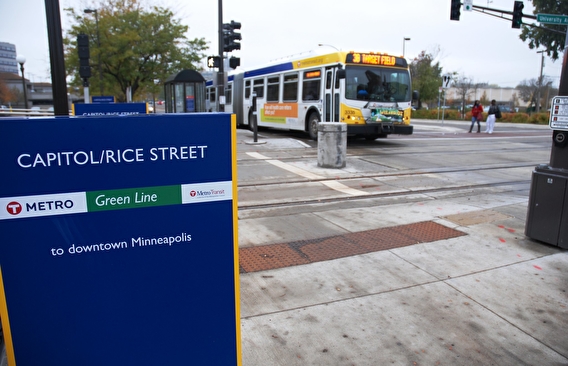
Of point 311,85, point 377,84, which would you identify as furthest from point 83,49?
point 377,84

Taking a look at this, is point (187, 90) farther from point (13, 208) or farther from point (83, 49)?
point (13, 208)

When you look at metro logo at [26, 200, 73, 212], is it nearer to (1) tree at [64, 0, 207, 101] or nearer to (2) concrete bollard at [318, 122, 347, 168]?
(2) concrete bollard at [318, 122, 347, 168]

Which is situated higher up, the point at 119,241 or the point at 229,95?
the point at 229,95

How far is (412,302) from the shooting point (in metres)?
3.90

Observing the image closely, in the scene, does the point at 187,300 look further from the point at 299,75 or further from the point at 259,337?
the point at 299,75

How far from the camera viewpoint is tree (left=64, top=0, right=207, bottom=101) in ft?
94.5

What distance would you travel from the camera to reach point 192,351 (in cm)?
207

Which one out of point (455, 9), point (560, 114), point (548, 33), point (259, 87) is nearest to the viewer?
point (560, 114)

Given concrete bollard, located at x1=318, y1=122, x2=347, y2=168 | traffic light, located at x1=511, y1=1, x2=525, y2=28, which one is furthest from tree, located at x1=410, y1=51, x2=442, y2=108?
concrete bollard, located at x1=318, y1=122, x2=347, y2=168

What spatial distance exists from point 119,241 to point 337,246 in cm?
370

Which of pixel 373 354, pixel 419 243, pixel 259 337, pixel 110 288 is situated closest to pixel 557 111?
pixel 419 243

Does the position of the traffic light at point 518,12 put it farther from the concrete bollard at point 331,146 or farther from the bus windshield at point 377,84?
the concrete bollard at point 331,146

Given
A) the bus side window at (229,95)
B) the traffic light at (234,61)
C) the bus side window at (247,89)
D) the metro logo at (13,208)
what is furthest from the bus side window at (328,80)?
the metro logo at (13,208)

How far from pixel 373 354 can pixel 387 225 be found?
325 centimetres
